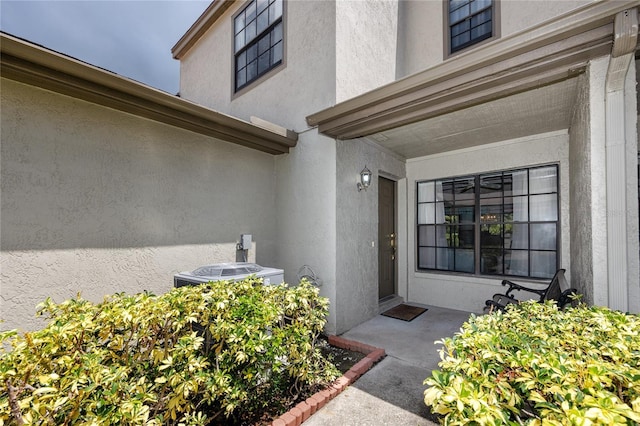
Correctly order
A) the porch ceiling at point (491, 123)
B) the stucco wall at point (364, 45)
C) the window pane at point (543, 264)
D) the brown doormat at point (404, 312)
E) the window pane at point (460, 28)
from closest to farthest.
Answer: the porch ceiling at point (491, 123), the stucco wall at point (364, 45), the window pane at point (543, 264), the brown doormat at point (404, 312), the window pane at point (460, 28)

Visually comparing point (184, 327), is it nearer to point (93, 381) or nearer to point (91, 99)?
point (93, 381)

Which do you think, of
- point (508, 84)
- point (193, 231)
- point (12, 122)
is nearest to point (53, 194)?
point (12, 122)

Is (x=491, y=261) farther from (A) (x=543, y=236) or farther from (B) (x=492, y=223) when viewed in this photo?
(A) (x=543, y=236)

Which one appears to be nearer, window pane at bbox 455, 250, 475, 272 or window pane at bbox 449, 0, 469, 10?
window pane at bbox 455, 250, 475, 272

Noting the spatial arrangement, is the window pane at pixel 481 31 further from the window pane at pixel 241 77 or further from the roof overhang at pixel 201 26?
the roof overhang at pixel 201 26

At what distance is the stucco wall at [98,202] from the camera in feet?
9.02

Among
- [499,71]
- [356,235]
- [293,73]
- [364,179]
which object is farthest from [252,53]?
[499,71]

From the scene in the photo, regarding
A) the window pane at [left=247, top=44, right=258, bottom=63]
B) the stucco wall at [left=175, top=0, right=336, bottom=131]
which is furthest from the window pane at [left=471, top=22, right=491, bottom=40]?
the window pane at [left=247, top=44, right=258, bottom=63]

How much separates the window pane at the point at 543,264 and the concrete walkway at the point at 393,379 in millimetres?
1485

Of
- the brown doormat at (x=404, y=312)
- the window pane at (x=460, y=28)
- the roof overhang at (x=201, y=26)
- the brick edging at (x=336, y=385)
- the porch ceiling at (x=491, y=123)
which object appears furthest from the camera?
the roof overhang at (x=201, y=26)

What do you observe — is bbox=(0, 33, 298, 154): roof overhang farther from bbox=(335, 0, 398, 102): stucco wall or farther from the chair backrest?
the chair backrest

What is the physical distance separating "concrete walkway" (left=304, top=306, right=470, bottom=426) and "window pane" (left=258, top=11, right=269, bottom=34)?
6.17 m

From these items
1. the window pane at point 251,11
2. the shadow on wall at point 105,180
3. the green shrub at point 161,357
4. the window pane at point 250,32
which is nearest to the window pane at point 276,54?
the window pane at point 250,32

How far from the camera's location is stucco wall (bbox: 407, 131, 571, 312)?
458cm
